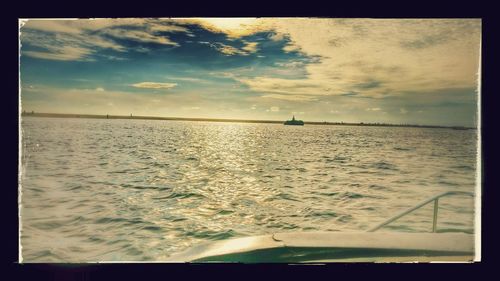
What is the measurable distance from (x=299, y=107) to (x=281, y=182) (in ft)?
4.44

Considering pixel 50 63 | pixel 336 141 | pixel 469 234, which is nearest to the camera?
pixel 469 234

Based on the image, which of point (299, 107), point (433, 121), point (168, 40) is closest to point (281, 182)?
point (299, 107)

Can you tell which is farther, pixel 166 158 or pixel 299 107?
pixel 166 158

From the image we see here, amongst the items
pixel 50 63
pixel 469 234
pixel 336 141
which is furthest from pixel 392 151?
pixel 50 63

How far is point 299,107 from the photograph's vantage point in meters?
5.39

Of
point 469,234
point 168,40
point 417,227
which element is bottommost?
point 417,227

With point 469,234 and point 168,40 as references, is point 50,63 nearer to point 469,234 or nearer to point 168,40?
point 168,40

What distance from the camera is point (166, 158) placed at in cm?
739

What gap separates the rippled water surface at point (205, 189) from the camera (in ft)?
12.8

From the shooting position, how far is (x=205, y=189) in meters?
5.56

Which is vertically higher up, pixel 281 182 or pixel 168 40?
pixel 168 40

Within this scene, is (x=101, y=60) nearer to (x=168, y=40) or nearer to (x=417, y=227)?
(x=168, y=40)

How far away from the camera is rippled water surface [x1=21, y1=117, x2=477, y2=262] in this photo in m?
3.91

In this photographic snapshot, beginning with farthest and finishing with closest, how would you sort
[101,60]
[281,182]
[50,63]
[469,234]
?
[281,182]
[101,60]
[50,63]
[469,234]
